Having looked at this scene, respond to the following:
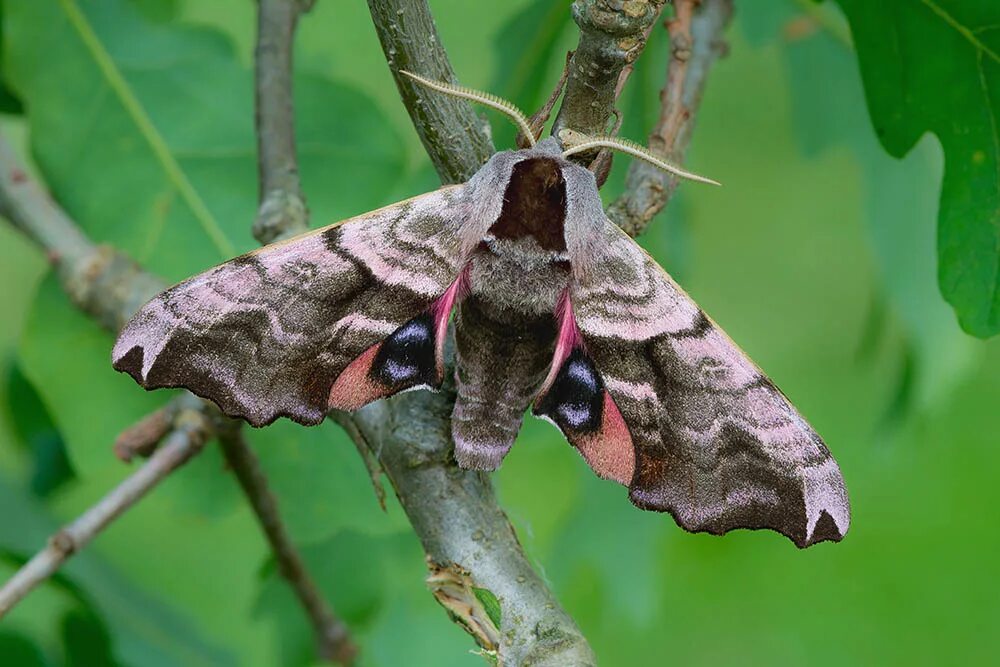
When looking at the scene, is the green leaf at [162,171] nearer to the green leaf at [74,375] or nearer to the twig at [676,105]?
the green leaf at [74,375]

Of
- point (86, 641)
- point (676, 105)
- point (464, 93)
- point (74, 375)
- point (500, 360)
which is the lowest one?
point (86, 641)

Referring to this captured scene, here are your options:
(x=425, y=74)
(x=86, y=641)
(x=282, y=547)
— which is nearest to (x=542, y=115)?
(x=425, y=74)

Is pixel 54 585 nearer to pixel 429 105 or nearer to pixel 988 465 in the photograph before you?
pixel 429 105

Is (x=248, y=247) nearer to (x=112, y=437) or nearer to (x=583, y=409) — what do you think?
(x=112, y=437)

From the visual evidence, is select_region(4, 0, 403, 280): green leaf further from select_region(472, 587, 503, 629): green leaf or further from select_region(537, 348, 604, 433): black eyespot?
select_region(472, 587, 503, 629): green leaf

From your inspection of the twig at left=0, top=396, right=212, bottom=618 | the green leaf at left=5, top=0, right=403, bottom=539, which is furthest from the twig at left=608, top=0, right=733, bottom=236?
the twig at left=0, top=396, right=212, bottom=618

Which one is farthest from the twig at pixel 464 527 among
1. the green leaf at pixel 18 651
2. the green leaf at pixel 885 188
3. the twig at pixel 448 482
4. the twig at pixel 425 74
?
the green leaf at pixel 885 188

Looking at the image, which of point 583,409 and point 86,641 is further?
point 86,641

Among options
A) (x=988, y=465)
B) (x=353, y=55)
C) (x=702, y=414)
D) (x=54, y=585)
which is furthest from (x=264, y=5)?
(x=988, y=465)
